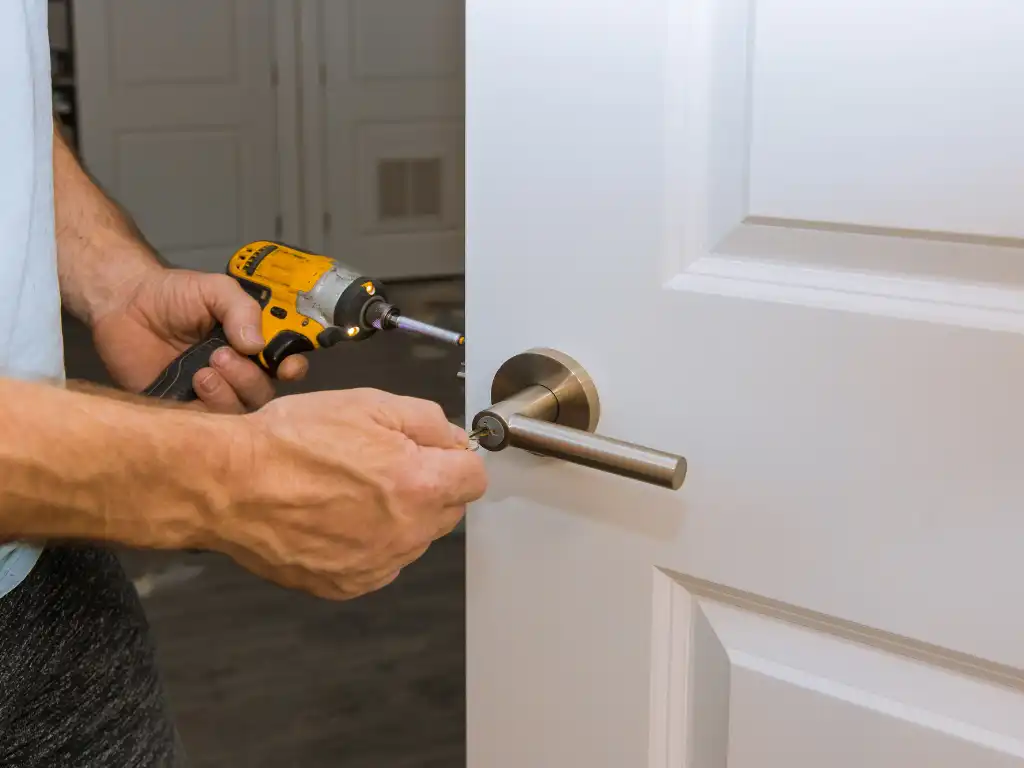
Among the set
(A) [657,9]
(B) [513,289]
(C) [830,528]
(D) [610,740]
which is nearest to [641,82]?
(A) [657,9]

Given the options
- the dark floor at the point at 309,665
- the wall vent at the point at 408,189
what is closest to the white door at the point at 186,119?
the wall vent at the point at 408,189

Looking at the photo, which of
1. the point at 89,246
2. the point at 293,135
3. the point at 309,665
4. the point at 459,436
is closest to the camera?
the point at 459,436

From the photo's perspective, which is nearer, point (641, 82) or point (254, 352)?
point (641, 82)

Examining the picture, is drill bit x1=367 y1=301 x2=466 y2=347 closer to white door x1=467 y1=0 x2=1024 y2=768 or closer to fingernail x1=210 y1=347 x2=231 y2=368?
fingernail x1=210 y1=347 x2=231 y2=368

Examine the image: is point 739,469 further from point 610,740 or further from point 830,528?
point 610,740

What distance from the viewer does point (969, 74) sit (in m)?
0.53

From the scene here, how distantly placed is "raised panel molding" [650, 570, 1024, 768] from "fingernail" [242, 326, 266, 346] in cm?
46

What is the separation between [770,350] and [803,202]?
0.08m

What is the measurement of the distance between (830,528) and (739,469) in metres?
0.06

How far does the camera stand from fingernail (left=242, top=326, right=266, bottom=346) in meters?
0.98

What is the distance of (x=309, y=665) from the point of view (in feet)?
7.11

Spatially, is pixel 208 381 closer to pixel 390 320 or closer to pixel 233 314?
pixel 233 314

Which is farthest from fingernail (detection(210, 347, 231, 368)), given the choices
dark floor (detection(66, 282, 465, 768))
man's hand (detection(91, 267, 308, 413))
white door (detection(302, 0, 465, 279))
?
white door (detection(302, 0, 465, 279))

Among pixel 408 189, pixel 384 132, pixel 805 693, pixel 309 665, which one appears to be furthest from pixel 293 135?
pixel 805 693
